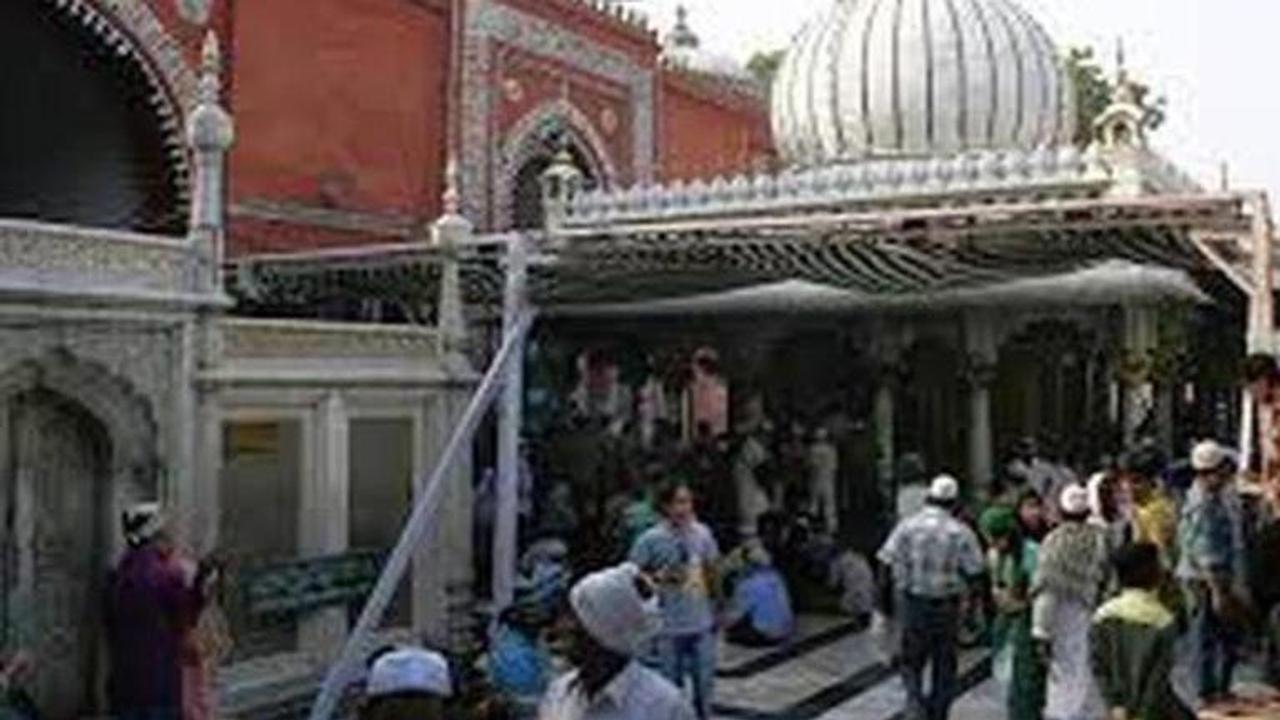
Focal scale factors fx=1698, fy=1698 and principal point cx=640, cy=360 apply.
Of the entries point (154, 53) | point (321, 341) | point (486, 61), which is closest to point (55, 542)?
point (321, 341)

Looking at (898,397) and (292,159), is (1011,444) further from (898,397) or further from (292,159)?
(292,159)

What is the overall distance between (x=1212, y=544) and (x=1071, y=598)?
1.19 meters

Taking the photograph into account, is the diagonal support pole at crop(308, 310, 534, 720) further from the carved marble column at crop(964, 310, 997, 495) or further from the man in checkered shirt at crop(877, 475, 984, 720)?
the carved marble column at crop(964, 310, 997, 495)

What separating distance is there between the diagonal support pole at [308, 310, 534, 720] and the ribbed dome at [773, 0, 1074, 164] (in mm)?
5659

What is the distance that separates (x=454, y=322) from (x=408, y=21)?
497 cm

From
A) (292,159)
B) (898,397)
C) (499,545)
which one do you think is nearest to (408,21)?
(292,159)

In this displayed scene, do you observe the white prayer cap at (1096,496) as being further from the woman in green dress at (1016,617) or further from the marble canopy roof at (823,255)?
the marble canopy roof at (823,255)

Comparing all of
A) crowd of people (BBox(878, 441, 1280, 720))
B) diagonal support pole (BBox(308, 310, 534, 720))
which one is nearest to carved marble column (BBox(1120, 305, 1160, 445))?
crowd of people (BBox(878, 441, 1280, 720))

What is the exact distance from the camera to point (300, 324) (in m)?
9.66

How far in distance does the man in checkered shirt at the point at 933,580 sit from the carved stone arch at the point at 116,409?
3.73 metres

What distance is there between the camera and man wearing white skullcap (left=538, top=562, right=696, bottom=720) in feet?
11.6

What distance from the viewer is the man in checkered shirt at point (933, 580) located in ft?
25.0

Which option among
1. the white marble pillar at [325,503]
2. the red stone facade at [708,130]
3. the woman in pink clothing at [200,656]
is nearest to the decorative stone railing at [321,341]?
the white marble pillar at [325,503]

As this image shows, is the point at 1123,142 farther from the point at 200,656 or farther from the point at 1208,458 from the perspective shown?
the point at 200,656
